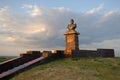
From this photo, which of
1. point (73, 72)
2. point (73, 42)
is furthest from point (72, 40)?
point (73, 72)

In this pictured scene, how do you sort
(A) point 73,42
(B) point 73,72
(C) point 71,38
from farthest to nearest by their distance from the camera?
(C) point 71,38
(A) point 73,42
(B) point 73,72

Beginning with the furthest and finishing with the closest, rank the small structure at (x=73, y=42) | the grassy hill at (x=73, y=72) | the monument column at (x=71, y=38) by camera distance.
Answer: the monument column at (x=71, y=38) < the small structure at (x=73, y=42) < the grassy hill at (x=73, y=72)

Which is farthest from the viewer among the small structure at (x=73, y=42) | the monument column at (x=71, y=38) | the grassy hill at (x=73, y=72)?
the monument column at (x=71, y=38)

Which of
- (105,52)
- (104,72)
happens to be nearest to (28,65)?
(104,72)

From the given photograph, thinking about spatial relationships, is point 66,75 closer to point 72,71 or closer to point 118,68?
point 72,71

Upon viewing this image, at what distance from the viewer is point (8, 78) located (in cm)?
1449

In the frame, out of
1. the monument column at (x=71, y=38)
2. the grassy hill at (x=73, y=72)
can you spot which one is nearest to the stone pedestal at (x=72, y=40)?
the monument column at (x=71, y=38)

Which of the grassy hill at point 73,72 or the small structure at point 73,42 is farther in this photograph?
the small structure at point 73,42

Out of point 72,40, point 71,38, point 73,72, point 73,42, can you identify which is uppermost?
point 71,38

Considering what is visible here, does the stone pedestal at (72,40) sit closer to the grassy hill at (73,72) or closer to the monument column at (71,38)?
the monument column at (71,38)

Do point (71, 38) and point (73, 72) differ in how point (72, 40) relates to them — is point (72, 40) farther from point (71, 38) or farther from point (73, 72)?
point (73, 72)

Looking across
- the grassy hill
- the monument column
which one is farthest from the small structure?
the grassy hill

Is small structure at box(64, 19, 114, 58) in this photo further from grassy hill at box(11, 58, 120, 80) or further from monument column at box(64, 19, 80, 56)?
grassy hill at box(11, 58, 120, 80)

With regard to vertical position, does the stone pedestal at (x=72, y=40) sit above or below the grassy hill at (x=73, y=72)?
above
